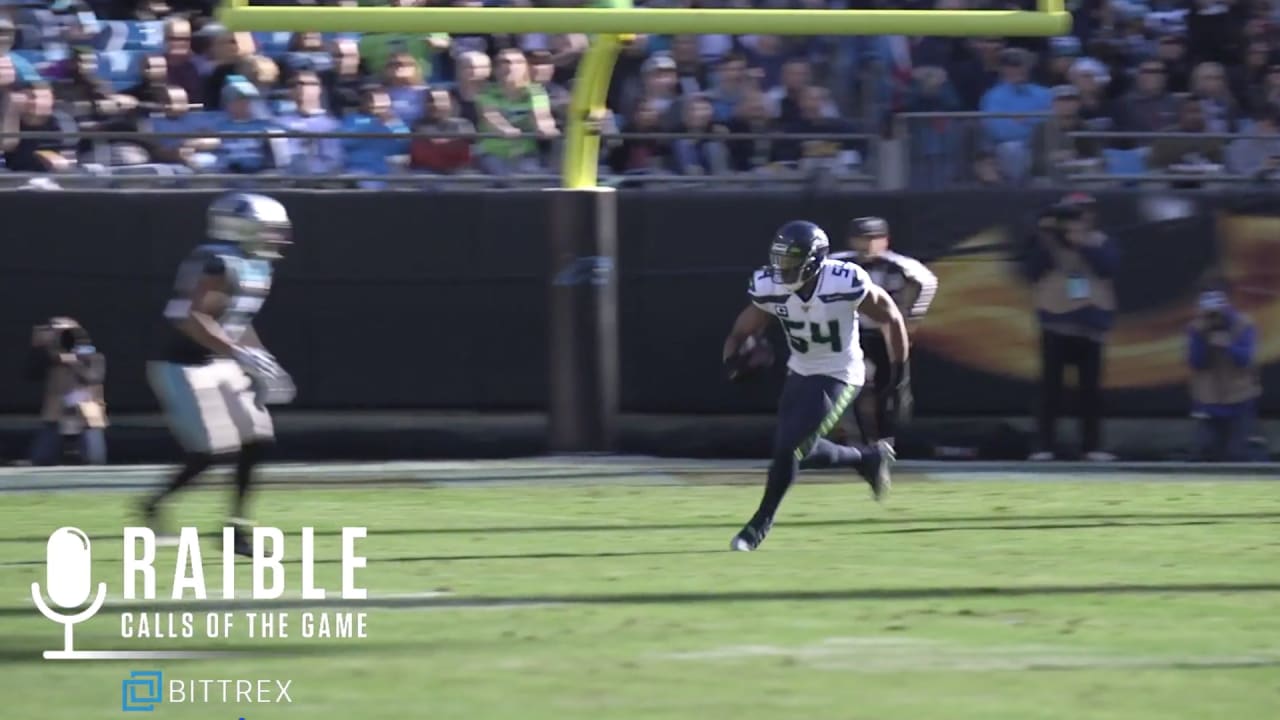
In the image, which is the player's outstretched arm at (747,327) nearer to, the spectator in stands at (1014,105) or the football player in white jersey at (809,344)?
the football player in white jersey at (809,344)

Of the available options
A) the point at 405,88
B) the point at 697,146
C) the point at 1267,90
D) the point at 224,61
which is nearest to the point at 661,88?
the point at 697,146

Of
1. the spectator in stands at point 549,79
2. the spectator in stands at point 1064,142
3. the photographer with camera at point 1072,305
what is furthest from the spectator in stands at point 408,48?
the photographer with camera at point 1072,305

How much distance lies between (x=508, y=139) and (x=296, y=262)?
68.5 inches

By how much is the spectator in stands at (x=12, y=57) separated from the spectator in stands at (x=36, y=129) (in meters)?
0.10

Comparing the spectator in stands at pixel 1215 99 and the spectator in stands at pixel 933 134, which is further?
the spectator in stands at pixel 1215 99

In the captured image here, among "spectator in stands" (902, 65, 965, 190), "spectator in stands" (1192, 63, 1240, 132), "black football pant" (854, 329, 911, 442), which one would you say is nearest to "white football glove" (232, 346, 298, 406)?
"black football pant" (854, 329, 911, 442)

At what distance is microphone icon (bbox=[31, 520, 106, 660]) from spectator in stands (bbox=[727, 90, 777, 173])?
6371 mm

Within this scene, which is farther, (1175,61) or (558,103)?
(1175,61)

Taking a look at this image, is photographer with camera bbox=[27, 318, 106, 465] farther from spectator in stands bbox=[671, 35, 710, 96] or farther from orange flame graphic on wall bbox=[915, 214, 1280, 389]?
orange flame graphic on wall bbox=[915, 214, 1280, 389]

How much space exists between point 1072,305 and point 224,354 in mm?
7340

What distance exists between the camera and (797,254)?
1134cm

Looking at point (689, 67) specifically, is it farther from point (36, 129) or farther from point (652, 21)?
point (36, 129)

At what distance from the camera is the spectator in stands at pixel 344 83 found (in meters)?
16.2

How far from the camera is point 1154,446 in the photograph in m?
16.6
